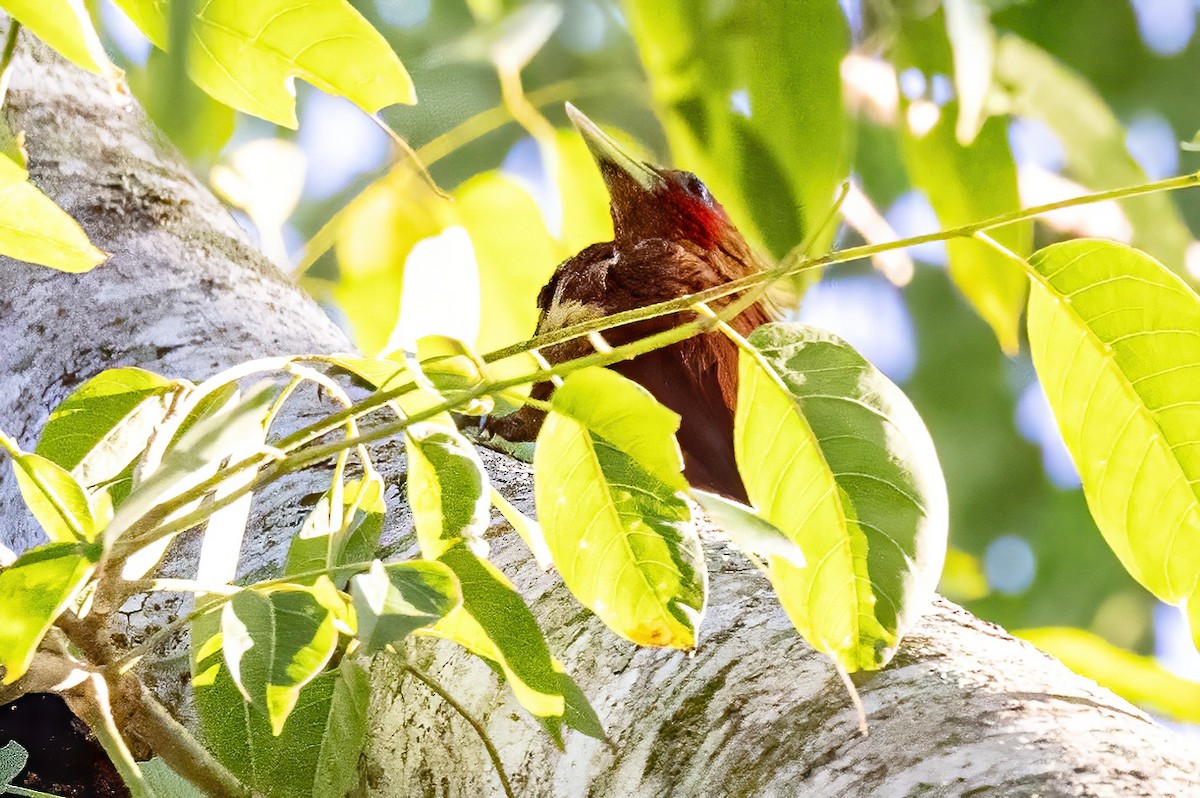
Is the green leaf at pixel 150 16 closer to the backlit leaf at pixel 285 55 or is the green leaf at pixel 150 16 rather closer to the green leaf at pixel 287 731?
the backlit leaf at pixel 285 55

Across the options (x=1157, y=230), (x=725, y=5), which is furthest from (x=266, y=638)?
(x=1157, y=230)

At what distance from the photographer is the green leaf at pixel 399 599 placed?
0.95ft

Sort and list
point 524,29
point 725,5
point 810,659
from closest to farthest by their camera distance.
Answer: point 810,659, point 725,5, point 524,29

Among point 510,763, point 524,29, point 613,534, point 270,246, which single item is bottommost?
point 510,763

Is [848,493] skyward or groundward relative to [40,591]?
skyward

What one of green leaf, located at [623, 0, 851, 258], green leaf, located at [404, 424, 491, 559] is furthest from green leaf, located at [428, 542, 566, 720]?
green leaf, located at [623, 0, 851, 258]

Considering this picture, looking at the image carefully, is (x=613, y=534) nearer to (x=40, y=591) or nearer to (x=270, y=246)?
(x=40, y=591)

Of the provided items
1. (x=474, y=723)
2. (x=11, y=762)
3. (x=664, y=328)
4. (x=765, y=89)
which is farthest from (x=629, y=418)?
(x=664, y=328)

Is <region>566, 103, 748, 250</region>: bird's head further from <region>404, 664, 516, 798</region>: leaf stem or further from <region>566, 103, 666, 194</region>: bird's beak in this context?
<region>404, 664, 516, 798</region>: leaf stem

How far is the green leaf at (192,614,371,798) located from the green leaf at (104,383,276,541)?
132 millimetres

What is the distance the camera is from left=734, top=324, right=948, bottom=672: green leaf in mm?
360

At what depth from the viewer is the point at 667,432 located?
0.35 metres

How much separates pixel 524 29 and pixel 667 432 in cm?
62

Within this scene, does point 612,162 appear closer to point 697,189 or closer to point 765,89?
point 697,189
